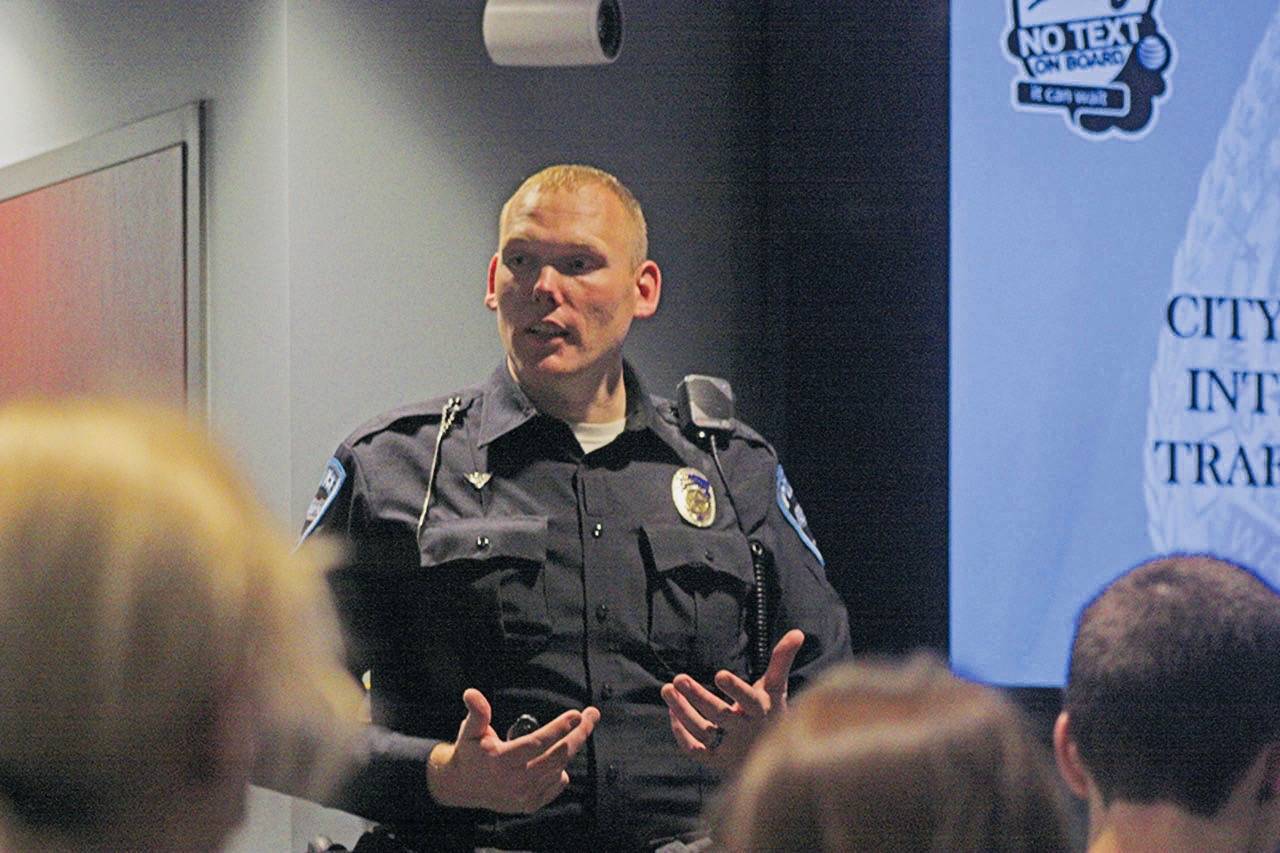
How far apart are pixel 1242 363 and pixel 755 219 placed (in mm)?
1026

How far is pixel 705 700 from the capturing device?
2.17m

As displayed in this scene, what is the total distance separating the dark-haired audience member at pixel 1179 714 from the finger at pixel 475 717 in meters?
0.79

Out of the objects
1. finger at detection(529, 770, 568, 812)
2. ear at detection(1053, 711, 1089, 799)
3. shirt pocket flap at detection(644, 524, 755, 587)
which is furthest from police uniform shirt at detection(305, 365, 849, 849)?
ear at detection(1053, 711, 1089, 799)

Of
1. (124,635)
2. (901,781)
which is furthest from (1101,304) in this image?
(124,635)

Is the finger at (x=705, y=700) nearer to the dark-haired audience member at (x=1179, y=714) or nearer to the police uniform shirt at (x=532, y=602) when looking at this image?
the police uniform shirt at (x=532, y=602)

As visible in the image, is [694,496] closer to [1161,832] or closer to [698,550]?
[698,550]

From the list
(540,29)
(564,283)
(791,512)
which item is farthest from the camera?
(540,29)

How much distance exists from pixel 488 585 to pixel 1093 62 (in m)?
1.76

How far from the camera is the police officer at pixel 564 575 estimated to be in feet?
7.43

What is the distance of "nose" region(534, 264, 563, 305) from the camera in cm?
240

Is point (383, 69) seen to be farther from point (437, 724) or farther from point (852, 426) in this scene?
point (437, 724)

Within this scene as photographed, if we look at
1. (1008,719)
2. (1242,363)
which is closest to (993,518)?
(1242,363)

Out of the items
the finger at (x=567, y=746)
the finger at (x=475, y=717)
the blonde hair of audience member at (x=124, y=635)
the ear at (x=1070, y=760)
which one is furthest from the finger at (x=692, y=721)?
the blonde hair of audience member at (x=124, y=635)

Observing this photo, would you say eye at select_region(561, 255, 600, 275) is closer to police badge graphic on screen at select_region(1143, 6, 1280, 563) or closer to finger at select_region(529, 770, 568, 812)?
finger at select_region(529, 770, 568, 812)
